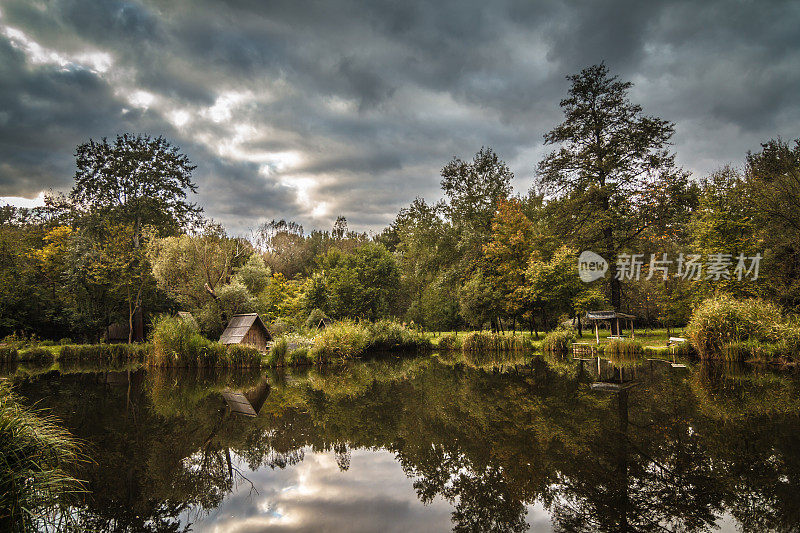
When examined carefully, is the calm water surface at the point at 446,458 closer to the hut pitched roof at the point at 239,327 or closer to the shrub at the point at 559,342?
the hut pitched roof at the point at 239,327

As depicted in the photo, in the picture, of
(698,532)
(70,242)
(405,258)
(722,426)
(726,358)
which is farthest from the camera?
(405,258)

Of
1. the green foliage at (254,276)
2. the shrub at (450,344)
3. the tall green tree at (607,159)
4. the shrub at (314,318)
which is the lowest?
the shrub at (450,344)

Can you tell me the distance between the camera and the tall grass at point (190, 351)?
1631 centimetres

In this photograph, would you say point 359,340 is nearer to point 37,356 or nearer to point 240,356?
point 240,356

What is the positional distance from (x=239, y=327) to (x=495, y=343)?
1364cm

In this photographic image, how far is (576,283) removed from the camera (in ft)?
80.3

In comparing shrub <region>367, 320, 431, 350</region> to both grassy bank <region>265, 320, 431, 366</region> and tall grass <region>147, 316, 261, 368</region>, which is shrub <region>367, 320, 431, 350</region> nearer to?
grassy bank <region>265, 320, 431, 366</region>

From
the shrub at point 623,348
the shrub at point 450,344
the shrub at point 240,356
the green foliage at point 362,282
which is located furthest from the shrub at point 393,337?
the shrub at point 623,348

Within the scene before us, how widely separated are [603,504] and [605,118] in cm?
2467

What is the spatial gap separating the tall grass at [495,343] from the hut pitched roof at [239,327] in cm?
1123

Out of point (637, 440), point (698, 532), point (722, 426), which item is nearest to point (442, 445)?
point (637, 440)

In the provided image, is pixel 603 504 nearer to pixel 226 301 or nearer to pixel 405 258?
pixel 226 301

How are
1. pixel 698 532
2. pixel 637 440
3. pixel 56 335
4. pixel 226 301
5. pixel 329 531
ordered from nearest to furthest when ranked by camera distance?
1. pixel 698 532
2. pixel 329 531
3. pixel 637 440
4. pixel 226 301
5. pixel 56 335
